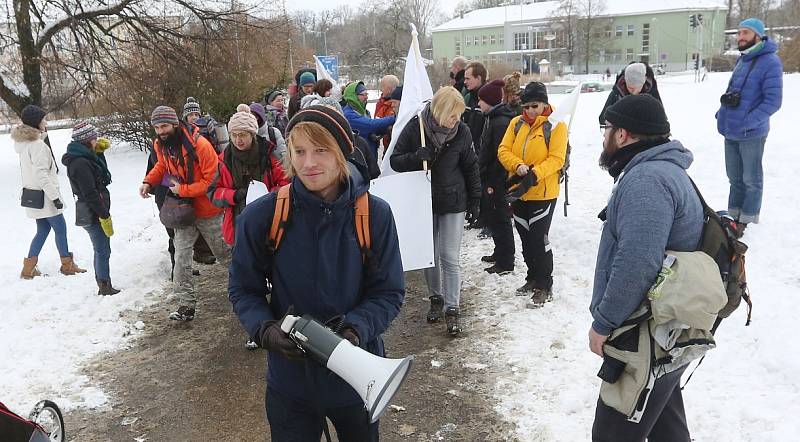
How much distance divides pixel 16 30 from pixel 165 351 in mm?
14204

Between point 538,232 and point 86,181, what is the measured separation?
467 centimetres

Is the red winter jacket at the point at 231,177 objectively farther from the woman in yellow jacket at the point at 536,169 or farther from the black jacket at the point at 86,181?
the woman in yellow jacket at the point at 536,169

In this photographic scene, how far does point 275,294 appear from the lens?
229cm

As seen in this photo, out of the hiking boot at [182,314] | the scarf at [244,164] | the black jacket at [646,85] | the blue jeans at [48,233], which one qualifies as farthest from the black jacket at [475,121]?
the blue jeans at [48,233]

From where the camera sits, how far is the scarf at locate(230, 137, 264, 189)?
197 inches

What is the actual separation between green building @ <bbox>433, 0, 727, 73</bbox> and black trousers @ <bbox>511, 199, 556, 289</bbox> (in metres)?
63.3

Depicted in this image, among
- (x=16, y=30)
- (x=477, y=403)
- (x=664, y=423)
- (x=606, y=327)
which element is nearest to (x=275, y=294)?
(x=606, y=327)

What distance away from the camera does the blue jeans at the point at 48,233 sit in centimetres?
686

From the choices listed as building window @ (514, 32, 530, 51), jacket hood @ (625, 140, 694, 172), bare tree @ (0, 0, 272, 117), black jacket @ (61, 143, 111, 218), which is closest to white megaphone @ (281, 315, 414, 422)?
jacket hood @ (625, 140, 694, 172)

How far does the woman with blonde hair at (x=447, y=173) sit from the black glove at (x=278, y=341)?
2.96 meters

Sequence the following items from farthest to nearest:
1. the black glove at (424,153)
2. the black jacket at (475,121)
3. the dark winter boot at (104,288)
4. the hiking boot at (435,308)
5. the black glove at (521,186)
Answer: the black jacket at (475,121) < the dark winter boot at (104,288) < the hiking boot at (435,308) < the black glove at (521,186) < the black glove at (424,153)

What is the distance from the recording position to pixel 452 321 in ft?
16.8

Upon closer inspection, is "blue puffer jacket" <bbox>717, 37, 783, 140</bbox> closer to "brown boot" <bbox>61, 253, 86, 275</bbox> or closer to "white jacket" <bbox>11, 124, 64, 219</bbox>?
"white jacket" <bbox>11, 124, 64, 219</bbox>

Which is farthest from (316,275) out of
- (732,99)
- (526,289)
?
(732,99)
